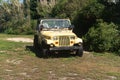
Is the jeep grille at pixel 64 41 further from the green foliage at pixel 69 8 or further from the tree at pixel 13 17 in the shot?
the tree at pixel 13 17

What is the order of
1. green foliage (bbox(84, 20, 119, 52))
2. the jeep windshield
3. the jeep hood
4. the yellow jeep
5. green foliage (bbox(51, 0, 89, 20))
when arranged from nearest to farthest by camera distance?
the yellow jeep, the jeep hood, the jeep windshield, green foliage (bbox(84, 20, 119, 52)), green foliage (bbox(51, 0, 89, 20))

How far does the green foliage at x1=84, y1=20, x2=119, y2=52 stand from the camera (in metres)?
19.5

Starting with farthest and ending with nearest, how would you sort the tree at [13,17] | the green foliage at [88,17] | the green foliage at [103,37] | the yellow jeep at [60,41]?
the tree at [13,17], the green foliage at [88,17], the green foliage at [103,37], the yellow jeep at [60,41]

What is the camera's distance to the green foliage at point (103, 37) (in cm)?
1945

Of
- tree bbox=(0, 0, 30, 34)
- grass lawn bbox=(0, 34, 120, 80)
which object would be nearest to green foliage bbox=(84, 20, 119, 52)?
grass lawn bbox=(0, 34, 120, 80)

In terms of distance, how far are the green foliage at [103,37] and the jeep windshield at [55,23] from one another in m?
2.06

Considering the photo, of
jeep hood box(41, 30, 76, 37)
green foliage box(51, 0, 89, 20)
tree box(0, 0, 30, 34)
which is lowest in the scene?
tree box(0, 0, 30, 34)

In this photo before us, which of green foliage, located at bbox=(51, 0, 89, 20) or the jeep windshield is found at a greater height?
the jeep windshield

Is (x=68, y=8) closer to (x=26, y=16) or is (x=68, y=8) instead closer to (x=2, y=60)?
(x=26, y=16)

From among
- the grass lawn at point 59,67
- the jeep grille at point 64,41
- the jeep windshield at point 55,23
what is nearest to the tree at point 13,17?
the jeep windshield at point 55,23

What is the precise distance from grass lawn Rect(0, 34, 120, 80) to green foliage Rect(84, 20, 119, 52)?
0.79m

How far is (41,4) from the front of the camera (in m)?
46.8

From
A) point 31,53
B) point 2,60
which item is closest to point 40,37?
point 31,53

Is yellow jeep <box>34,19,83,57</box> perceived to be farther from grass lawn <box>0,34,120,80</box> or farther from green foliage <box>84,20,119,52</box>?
green foliage <box>84,20,119,52</box>
